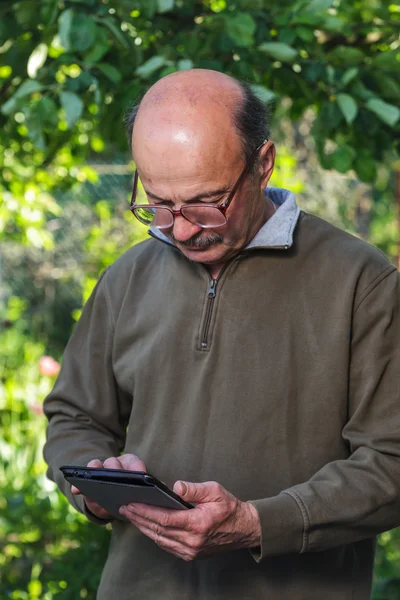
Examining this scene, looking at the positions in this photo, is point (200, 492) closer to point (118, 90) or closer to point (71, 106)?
point (71, 106)

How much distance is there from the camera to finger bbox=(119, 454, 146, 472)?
85.4 inches

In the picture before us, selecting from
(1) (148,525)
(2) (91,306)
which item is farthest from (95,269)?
(1) (148,525)

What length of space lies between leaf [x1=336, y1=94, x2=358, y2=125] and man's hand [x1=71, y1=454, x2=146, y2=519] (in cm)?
143

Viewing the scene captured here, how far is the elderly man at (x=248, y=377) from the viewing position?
2059mm

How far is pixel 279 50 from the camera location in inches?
123

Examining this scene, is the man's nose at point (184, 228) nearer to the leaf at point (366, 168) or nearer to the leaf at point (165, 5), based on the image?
the leaf at point (165, 5)

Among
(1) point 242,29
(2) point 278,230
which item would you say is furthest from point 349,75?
(2) point 278,230

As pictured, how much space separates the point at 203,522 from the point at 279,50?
1755mm

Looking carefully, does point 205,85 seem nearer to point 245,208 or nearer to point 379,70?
point 245,208

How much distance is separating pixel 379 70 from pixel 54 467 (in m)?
1.81

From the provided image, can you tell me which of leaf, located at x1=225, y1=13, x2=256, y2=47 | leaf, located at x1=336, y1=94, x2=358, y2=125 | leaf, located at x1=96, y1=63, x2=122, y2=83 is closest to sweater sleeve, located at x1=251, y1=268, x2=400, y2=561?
leaf, located at x1=336, y1=94, x2=358, y2=125

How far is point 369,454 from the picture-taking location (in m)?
2.08

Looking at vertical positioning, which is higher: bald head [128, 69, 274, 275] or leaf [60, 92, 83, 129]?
bald head [128, 69, 274, 275]

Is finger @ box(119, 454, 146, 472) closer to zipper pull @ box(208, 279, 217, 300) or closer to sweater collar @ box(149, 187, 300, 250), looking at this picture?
zipper pull @ box(208, 279, 217, 300)
